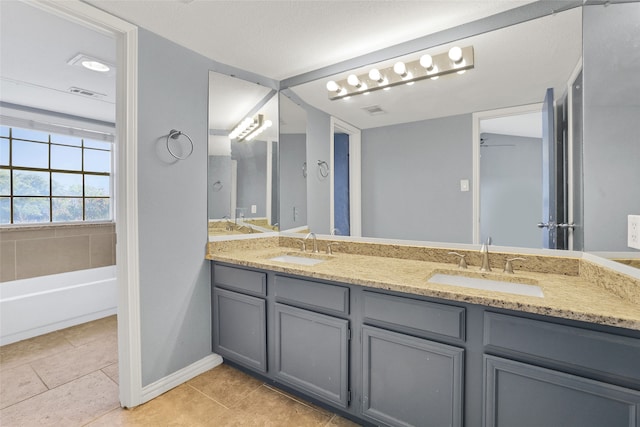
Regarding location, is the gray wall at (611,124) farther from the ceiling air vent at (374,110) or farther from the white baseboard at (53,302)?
the white baseboard at (53,302)

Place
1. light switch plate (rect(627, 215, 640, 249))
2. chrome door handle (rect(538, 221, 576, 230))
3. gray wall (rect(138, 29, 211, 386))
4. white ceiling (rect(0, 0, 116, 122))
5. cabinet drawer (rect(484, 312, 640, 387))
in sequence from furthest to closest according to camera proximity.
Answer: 1. gray wall (rect(138, 29, 211, 386))
2. white ceiling (rect(0, 0, 116, 122))
3. chrome door handle (rect(538, 221, 576, 230))
4. light switch plate (rect(627, 215, 640, 249))
5. cabinet drawer (rect(484, 312, 640, 387))

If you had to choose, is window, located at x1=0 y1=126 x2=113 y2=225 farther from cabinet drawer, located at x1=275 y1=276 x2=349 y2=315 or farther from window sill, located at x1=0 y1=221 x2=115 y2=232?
cabinet drawer, located at x1=275 y1=276 x2=349 y2=315

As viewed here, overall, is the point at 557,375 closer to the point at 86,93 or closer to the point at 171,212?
the point at 171,212

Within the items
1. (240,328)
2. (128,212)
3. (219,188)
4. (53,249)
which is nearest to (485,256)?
(240,328)

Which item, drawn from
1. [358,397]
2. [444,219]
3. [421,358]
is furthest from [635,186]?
[358,397]

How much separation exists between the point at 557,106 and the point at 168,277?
8.16 feet

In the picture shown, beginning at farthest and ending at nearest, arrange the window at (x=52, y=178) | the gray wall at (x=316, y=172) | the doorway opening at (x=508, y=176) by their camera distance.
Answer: the window at (x=52, y=178) < the gray wall at (x=316, y=172) < the doorway opening at (x=508, y=176)

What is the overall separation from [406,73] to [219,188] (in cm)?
156

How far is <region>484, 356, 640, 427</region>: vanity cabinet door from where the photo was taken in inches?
39.2

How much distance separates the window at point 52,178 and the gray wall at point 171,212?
8.00ft

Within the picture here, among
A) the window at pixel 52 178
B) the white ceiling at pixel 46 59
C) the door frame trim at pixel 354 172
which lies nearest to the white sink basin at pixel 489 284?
the door frame trim at pixel 354 172

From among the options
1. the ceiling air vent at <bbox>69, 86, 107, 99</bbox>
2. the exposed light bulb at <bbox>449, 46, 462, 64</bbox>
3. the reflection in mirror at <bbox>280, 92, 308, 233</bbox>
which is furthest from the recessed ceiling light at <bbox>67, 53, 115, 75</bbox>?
the exposed light bulb at <bbox>449, 46, 462, 64</bbox>

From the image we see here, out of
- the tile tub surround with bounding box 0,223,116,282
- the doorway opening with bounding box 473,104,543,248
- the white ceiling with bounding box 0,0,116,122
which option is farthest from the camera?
the tile tub surround with bounding box 0,223,116,282

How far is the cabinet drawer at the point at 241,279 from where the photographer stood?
192 centimetres
